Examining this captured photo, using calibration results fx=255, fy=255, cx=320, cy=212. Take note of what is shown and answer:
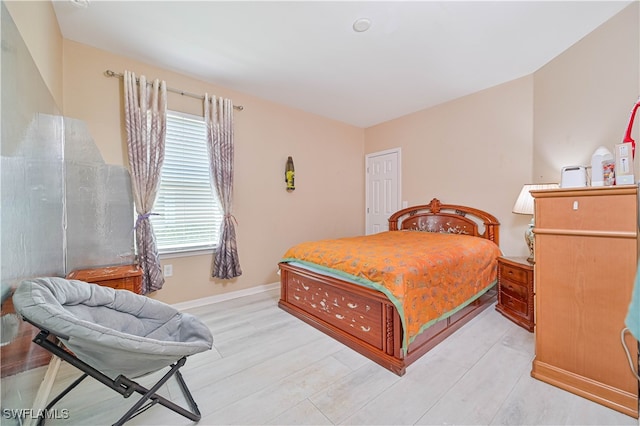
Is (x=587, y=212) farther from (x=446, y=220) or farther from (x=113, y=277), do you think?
(x=113, y=277)

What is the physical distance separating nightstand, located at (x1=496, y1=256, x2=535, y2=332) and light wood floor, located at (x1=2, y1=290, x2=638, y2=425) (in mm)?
257

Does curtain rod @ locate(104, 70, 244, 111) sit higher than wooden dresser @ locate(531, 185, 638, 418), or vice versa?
curtain rod @ locate(104, 70, 244, 111)

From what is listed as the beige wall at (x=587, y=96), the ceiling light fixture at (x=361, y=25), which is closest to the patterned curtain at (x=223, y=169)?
the ceiling light fixture at (x=361, y=25)

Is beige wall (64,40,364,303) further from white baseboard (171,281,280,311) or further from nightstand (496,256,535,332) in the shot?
nightstand (496,256,535,332)

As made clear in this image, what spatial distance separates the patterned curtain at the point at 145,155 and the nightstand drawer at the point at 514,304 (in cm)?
354

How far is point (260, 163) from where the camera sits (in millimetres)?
3518

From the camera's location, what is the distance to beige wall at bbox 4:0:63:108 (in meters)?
1.29

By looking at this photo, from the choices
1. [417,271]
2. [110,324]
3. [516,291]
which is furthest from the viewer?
[516,291]

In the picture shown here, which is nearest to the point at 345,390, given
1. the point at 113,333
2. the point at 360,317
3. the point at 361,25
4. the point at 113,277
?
the point at 360,317

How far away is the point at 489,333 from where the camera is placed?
7.39 ft

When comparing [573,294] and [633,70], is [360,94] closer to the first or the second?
[633,70]

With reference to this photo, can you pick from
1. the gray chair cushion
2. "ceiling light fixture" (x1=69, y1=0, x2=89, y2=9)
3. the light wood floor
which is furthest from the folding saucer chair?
"ceiling light fixture" (x1=69, y1=0, x2=89, y2=9)

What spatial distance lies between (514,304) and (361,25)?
294 cm

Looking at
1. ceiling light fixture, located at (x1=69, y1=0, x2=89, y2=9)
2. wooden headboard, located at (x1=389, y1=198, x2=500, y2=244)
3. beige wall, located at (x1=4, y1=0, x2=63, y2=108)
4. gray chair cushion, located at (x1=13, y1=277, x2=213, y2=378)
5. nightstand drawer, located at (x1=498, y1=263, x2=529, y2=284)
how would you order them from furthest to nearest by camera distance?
wooden headboard, located at (x1=389, y1=198, x2=500, y2=244) < nightstand drawer, located at (x1=498, y1=263, x2=529, y2=284) < ceiling light fixture, located at (x1=69, y1=0, x2=89, y2=9) < beige wall, located at (x1=4, y1=0, x2=63, y2=108) < gray chair cushion, located at (x1=13, y1=277, x2=213, y2=378)
